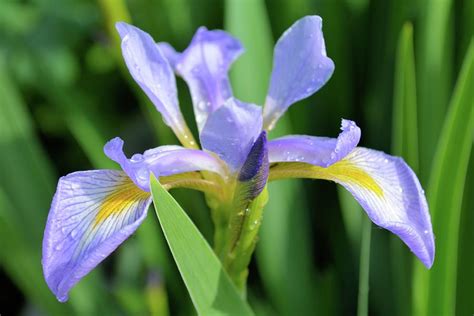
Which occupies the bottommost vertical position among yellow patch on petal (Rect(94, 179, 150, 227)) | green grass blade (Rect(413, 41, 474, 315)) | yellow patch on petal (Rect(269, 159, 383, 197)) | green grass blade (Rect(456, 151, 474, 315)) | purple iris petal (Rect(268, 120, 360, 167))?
green grass blade (Rect(456, 151, 474, 315))

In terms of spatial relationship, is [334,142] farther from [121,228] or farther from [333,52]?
[333,52]

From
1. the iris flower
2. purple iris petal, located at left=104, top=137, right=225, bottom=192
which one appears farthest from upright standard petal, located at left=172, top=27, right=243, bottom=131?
purple iris petal, located at left=104, top=137, right=225, bottom=192

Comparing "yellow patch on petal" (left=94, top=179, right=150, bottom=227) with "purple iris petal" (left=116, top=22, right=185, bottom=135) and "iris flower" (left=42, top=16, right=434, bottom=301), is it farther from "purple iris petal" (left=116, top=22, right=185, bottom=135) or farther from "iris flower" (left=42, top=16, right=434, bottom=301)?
"purple iris petal" (left=116, top=22, right=185, bottom=135)

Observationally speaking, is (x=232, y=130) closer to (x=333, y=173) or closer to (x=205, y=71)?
(x=333, y=173)

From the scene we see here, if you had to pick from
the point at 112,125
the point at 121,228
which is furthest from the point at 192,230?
the point at 112,125

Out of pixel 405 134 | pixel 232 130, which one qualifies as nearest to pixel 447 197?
pixel 405 134

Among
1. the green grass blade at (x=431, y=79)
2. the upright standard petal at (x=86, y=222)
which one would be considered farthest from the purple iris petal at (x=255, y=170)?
the green grass blade at (x=431, y=79)
